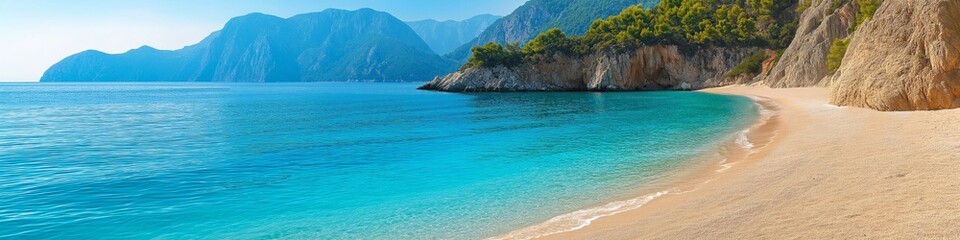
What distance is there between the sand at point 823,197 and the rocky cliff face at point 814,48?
174 ft

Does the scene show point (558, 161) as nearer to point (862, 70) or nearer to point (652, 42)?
point (862, 70)

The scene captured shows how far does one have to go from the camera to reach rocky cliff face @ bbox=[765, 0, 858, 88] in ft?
211

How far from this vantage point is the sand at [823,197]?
773 centimetres

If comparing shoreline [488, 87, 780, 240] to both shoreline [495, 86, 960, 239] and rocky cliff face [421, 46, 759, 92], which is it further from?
rocky cliff face [421, 46, 759, 92]

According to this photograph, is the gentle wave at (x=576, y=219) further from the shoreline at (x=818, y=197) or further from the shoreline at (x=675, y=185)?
the shoreline at (x=818, y=197)

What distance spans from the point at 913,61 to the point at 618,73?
74158 mm

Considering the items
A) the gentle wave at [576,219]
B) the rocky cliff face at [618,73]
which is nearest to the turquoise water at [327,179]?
the gentle wave at [576,219]

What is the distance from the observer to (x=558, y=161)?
717 inches

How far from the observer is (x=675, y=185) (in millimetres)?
13148

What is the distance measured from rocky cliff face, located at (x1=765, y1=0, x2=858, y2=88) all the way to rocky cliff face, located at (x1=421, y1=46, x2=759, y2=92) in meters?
16.9

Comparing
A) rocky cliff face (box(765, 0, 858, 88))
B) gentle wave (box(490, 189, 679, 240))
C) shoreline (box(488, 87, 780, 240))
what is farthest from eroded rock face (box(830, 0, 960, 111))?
rocky cliff face (box(765, 0, 858, 88))

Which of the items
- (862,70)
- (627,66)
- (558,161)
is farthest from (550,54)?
(558,161)

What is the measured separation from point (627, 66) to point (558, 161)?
280 ft

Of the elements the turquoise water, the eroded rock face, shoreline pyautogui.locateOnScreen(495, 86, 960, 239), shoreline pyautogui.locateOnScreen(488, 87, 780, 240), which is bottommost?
the turquoise water
